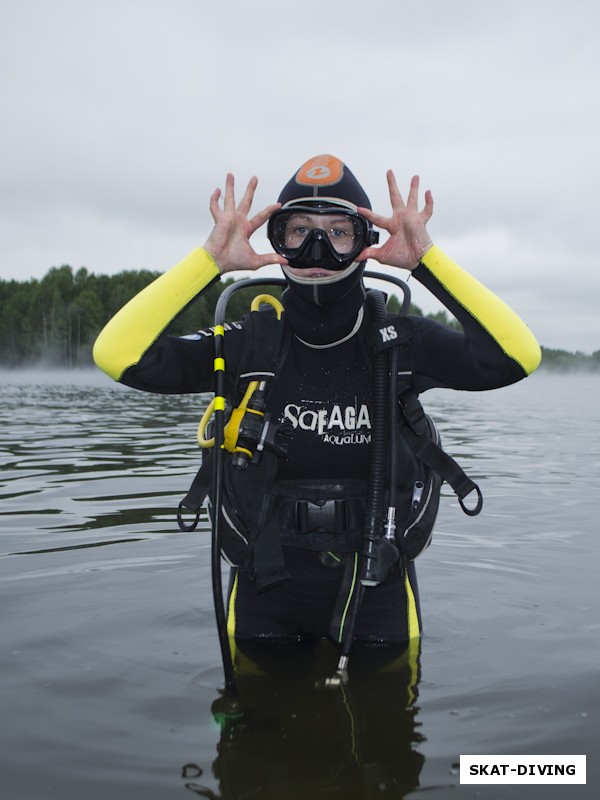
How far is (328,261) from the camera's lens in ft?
10.9

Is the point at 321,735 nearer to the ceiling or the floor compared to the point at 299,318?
nearer to the floor

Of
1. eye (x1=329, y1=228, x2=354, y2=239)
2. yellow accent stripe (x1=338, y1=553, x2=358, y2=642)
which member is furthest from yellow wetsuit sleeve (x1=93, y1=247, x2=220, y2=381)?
yellow accent stripe (x1=338, y1=553, x2=358, y2=642)

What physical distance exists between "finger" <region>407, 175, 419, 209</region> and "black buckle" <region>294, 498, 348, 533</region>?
129 centimetres

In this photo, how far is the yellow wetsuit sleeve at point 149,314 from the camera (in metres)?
3.27

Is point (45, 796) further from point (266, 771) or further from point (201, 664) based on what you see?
point (201, 664)

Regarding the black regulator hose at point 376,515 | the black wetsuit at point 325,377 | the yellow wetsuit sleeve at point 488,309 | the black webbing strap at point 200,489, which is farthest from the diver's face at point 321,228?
the black webbing strap at point 200,489

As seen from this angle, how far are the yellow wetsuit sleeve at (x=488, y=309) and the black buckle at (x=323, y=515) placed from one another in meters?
0.96

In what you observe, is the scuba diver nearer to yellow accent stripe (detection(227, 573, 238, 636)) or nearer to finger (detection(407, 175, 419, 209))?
finger (detection(407, 175, 419, 209))

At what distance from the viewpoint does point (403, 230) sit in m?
3.38

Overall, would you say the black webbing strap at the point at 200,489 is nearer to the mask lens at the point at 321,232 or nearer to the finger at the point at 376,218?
the mask lens at the point at 321,232

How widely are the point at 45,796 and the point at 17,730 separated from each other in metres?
0.51

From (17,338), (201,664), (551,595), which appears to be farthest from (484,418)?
(17,338)

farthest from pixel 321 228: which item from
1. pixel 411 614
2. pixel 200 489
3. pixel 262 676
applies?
pixel 262 676

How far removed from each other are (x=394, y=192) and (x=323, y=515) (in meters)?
1.41
